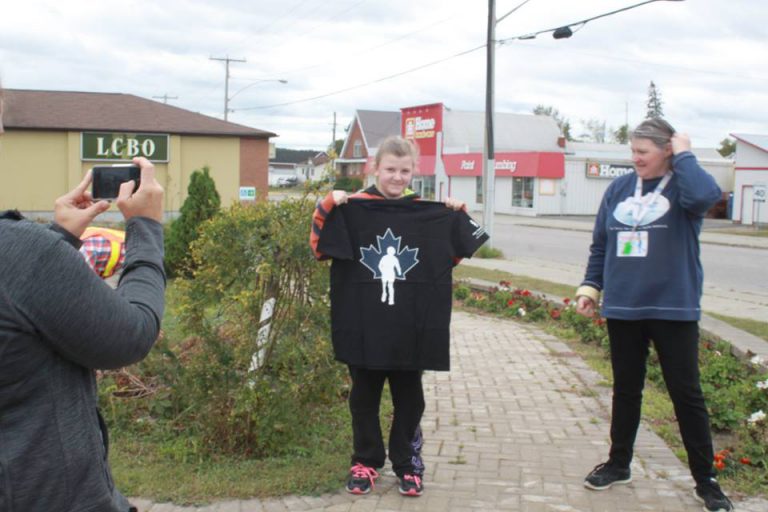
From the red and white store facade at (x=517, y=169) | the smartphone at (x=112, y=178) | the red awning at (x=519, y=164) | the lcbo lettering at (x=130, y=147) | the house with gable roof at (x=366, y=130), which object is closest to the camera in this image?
the smartphone at (x=112, y=178)

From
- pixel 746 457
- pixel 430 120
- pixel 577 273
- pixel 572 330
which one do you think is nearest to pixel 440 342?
pixel 746 457

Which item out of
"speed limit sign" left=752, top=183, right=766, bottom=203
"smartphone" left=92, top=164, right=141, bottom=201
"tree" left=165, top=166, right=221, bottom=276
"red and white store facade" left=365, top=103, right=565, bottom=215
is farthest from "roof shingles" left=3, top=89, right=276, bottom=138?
"smartphone" left=92, top=164, right=141, bottom=201

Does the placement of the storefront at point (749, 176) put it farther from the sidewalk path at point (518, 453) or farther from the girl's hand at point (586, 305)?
the girl's hand at point (586, 305)

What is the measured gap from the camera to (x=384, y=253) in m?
4.31

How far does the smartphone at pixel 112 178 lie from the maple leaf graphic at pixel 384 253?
233 centimetres

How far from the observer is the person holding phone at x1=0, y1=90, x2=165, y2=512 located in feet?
5.32

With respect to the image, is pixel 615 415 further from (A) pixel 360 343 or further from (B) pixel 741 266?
(B) pixel 741 266

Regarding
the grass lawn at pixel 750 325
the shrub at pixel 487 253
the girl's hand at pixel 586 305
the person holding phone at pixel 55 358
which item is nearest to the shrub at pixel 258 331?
the girl's hand at pixel 586 305

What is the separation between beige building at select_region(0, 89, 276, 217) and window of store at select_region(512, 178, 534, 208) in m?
20.1

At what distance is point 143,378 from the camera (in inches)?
239

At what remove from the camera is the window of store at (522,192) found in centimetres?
4759

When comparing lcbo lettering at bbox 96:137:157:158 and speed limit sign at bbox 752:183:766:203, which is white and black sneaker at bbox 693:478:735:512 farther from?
speed limit sign at bbox 752:183:766:203

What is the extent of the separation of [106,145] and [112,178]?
28.8 meters

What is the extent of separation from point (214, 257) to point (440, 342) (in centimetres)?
139
